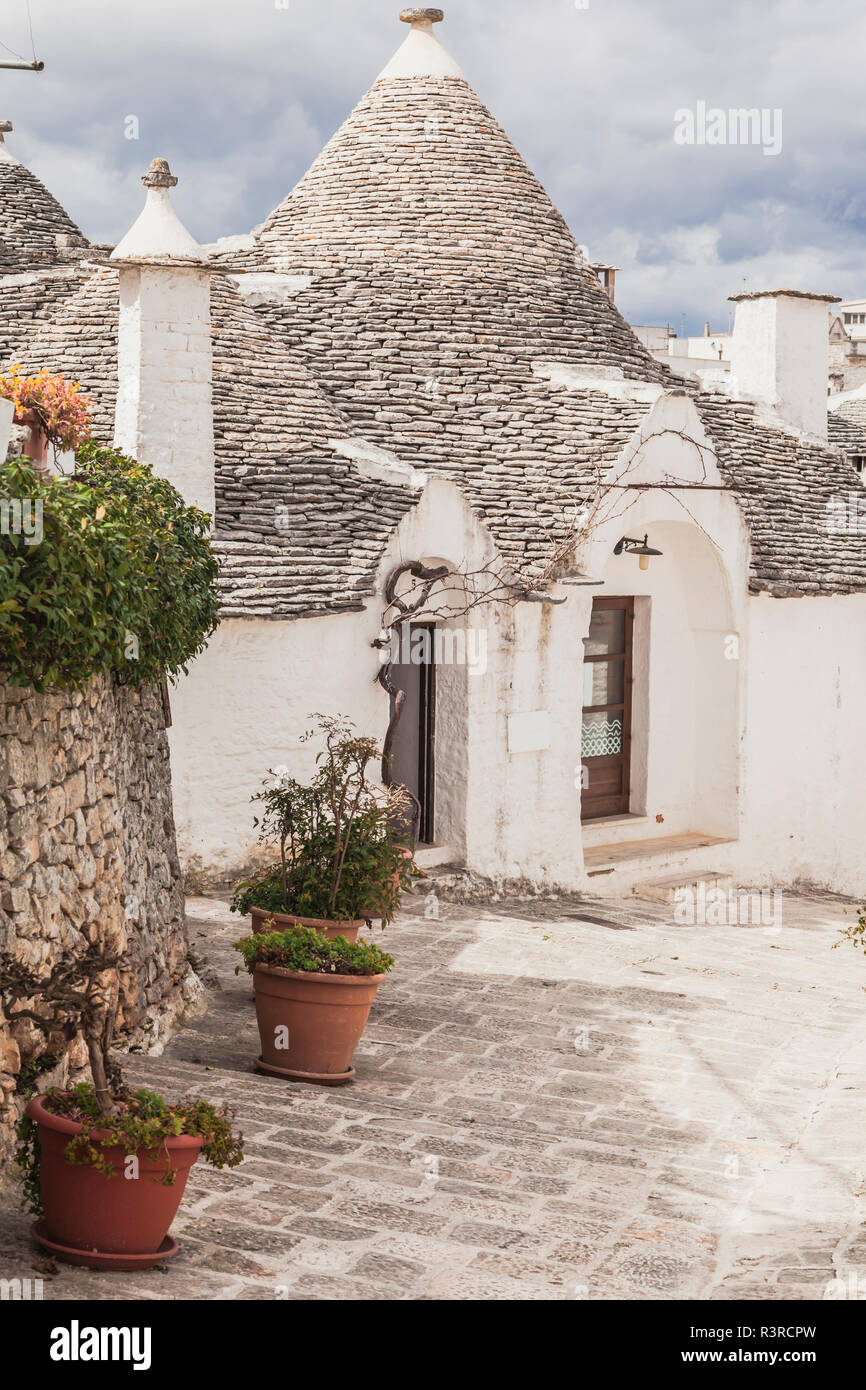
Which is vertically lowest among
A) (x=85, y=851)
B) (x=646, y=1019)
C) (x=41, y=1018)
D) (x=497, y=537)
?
(x=646, y=1019)

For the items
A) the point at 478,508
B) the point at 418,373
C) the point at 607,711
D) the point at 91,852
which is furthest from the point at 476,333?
the point at 91,852

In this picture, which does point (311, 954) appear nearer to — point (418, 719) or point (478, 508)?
point (418, 719)

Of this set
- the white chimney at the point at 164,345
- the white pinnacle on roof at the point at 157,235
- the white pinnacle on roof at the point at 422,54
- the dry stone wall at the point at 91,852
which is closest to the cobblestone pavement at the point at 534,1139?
the dry stone wall at the point at 91,852

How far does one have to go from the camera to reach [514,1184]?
662cm

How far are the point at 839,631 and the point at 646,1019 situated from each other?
7.81 metres

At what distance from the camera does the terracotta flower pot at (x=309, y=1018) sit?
767 centimetres

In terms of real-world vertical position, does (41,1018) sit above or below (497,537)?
below

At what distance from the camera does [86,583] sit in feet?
19.9

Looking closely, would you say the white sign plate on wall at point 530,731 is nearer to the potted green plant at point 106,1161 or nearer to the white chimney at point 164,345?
the white chimney at point 164,345

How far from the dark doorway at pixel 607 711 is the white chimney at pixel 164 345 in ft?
17.9

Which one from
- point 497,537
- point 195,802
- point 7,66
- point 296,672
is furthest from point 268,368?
point 7,66

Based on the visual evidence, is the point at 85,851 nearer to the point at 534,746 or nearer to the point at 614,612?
the point at 534,746

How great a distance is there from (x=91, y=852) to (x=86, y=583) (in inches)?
55.2

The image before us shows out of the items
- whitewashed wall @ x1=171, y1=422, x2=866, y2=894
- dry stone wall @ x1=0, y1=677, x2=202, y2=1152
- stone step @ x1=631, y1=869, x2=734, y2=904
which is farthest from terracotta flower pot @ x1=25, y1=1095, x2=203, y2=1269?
stone step @ x1=631, y1=869, x2=734, y2=904
